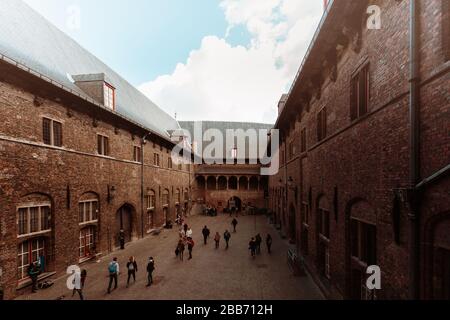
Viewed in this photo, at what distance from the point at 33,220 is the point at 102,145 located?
6197mm

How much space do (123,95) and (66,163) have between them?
12419 millimetres

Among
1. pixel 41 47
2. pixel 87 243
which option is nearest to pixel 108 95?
pixel 41 47

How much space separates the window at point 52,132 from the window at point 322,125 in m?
12.5

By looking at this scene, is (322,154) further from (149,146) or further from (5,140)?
(149,146)

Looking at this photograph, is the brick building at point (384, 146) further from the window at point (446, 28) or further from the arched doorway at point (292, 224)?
the arched doorway at point (292, 224)

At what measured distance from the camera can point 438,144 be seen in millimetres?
4410

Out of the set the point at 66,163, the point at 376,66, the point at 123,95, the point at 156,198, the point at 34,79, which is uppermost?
the point at 123,95

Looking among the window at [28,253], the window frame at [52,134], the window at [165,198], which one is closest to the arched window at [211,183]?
the window at [165,198]

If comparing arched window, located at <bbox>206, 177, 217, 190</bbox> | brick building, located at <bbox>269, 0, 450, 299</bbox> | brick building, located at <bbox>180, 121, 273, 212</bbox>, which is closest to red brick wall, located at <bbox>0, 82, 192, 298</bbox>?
brick building, located at <bbox>269, 0, 450, 299</bbox>

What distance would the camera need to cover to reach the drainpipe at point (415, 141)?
16.0 ft

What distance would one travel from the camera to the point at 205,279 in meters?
12.3

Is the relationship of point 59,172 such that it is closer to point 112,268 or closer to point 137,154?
point 112,268
